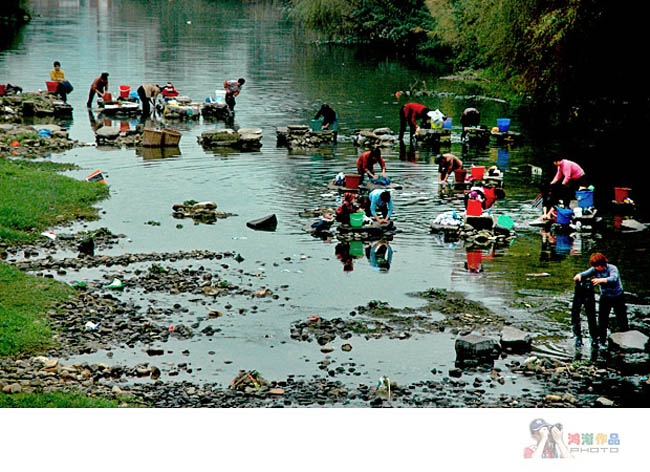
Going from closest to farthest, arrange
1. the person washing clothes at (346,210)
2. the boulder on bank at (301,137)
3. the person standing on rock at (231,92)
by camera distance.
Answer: the person washing clothes at (346,210), the boulder on bank at (301,137), the person standing on rock at (231,92)

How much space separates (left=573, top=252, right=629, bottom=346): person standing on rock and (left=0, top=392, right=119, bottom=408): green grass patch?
9111 mm

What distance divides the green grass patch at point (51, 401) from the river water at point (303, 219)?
7.06ft

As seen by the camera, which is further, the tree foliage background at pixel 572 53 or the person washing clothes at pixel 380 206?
the tree foliage background at pixel 572 53

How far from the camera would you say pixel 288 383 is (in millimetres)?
14672

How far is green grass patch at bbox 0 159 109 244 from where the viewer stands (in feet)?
76.8

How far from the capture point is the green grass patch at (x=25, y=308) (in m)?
15.7

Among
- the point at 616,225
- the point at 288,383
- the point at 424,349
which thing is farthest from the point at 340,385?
the point at 616,225

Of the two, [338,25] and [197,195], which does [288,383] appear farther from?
[338,25]

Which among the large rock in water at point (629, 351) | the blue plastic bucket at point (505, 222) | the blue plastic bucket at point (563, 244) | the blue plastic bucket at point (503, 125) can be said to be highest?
the blue plastic bucket at point (503, 125)

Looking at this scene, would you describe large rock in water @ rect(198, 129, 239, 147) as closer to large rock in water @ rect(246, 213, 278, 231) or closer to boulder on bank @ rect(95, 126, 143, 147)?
boulder on bank @ rect(95, 126, 143, 147)

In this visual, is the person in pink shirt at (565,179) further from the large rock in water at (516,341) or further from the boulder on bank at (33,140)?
the boulder on bank at (33,140)

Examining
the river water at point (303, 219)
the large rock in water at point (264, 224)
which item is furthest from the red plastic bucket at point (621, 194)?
the large rock in water at point (264, 224)

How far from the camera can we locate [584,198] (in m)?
26.3

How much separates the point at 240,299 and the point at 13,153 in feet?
61.1
